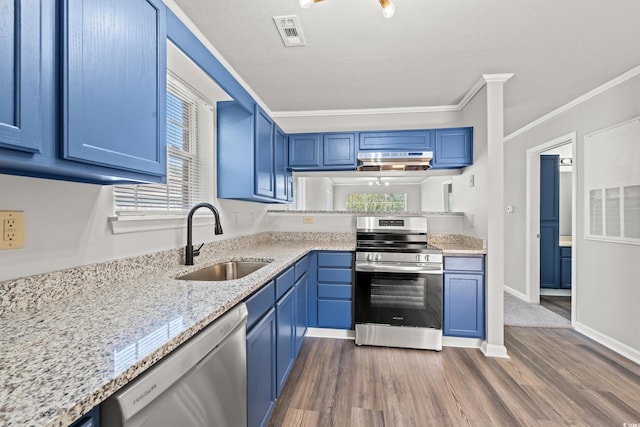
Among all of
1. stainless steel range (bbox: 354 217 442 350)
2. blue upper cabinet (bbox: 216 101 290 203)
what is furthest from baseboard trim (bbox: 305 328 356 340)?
blue upper cabinet (bbox: 216 101 290 203)

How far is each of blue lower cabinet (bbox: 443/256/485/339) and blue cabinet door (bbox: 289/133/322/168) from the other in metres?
1.77

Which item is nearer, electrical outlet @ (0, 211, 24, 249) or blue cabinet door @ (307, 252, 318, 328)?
electrical outlet @ (0, 211, 24, 249)

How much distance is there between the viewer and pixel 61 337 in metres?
0.78

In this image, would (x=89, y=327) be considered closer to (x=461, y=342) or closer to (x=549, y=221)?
(x=461, y=342)

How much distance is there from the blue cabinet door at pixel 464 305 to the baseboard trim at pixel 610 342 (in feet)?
3.75

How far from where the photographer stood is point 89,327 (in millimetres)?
850

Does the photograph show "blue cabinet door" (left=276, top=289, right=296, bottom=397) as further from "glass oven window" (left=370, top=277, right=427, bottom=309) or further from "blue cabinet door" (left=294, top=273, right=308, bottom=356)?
"glass oven window" (left=370, top=277, right=427, bottom=309)

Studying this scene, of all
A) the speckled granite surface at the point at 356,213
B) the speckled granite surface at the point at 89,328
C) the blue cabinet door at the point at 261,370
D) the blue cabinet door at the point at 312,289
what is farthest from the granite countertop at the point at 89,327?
the speckled granite surface at the point at 356,213

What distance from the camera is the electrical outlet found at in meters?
0.96

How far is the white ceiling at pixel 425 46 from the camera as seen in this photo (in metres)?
1.75

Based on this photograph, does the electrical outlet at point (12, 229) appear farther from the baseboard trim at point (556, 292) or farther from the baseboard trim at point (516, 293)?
the baseboard trim at point (556, 292)

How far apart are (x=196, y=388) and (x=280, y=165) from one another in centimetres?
249

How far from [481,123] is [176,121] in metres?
2.66

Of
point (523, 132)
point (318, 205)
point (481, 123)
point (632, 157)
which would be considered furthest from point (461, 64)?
point (523, 132)
